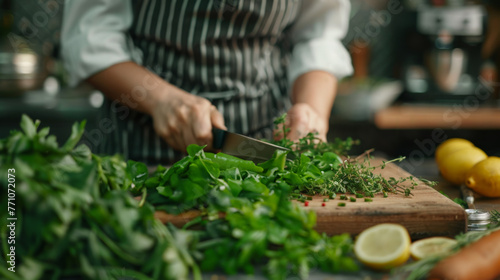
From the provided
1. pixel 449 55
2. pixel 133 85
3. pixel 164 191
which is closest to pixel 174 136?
pixel 133 85

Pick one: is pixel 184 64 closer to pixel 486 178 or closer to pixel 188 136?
pixel 188 136

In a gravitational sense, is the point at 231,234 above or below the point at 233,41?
below

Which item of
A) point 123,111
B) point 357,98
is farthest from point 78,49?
point 357,98

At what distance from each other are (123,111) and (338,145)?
0.58 metres

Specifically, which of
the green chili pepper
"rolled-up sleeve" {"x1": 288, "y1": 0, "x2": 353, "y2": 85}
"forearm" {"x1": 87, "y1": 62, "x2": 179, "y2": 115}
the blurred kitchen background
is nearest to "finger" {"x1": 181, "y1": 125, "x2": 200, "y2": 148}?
"forearm" {"x1": 87, "y1": 62, "x2": 179, "y2": 115}

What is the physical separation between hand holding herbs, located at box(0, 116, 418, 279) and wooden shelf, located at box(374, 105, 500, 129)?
5.75ft

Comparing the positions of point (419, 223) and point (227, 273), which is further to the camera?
point (419, 223)

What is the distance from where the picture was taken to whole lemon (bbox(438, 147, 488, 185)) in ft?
3.53

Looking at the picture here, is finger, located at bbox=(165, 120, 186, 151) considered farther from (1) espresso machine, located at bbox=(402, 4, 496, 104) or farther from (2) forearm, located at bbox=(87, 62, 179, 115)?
(1) espresso machine, located at bbox=(402, 4, 496, 104)

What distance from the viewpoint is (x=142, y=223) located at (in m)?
0.57

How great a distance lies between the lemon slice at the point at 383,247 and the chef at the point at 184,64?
A: 1.57 ft

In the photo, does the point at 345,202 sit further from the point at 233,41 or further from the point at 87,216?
the point at 233,41

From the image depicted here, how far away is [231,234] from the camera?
0.66 metres

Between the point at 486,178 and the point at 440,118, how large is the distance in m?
1.55
